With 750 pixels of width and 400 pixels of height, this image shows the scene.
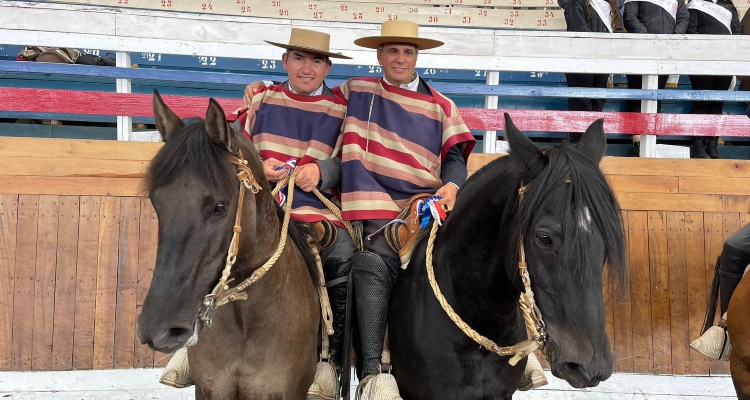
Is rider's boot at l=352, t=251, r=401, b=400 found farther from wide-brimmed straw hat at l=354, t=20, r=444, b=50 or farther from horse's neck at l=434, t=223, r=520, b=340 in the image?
wide-brimmed straw hat at l=354, t=20, r=444, b=50

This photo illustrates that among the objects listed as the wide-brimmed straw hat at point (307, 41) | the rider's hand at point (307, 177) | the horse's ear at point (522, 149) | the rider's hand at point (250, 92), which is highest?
the wide-brimmed straw hat at point (307, 41)

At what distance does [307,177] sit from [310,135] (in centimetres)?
36

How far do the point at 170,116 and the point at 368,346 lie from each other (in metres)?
1.31

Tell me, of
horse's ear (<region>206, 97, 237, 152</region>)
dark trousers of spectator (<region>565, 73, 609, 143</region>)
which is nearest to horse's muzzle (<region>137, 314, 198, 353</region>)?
horse's ear (<region>206, 97, 237, 152</region>)

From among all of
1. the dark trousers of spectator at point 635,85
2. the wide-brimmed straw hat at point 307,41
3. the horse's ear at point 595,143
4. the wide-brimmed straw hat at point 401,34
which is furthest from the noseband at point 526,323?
the dark trousers of spectator at point 635,85

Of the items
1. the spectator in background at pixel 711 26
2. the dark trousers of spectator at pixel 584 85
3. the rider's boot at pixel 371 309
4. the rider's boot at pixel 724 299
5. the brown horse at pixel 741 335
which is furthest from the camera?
the spectator in background at pixel 711 26

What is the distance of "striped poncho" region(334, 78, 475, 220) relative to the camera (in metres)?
3.40

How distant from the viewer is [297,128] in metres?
3.57

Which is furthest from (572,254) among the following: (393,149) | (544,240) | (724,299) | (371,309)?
(724,299)

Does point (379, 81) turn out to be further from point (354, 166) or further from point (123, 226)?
point (123, 226)

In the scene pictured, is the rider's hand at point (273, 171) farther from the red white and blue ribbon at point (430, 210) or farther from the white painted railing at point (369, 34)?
the white painted railing at point (369, 34)

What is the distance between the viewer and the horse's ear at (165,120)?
2609 millimetres

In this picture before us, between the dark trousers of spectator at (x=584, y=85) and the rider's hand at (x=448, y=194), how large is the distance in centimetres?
452

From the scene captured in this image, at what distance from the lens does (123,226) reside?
5219mm
